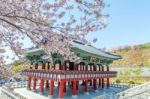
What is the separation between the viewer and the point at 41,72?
2600 cm

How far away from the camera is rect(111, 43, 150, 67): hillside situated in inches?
2734

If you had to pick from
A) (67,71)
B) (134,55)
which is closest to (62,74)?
(67,71)

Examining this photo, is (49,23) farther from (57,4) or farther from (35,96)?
(35,96)

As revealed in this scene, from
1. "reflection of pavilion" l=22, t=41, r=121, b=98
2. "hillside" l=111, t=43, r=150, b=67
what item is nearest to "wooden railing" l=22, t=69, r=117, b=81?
"reflection of pavilion" l=22, t=41, r=121, b=98

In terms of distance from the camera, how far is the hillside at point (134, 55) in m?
69.4

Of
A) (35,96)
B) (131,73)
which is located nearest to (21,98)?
(35,96)

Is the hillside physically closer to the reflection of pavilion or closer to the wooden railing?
the reflection of pavilion

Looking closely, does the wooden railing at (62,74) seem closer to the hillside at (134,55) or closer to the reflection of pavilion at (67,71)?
the reflection of pavilion at (67,71)

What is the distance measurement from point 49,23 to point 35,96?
68.6ft

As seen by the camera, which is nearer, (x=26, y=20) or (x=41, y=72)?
→ (x=26, y=20)

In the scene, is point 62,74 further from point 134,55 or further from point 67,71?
point 134,55

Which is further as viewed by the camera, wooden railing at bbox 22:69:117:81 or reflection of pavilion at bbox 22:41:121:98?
reflection of pavilion at bbox 22:41:121:98

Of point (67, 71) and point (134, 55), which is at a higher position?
point (67, 71)

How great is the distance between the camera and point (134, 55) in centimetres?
7469
